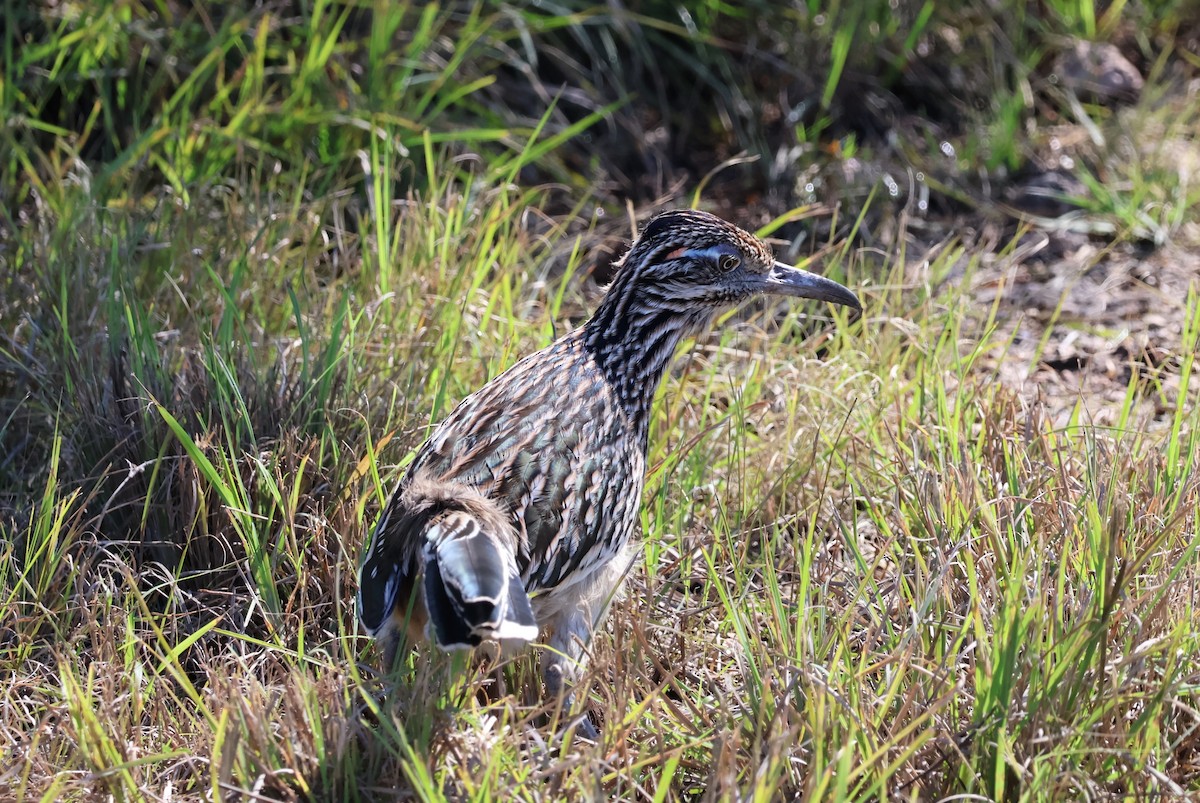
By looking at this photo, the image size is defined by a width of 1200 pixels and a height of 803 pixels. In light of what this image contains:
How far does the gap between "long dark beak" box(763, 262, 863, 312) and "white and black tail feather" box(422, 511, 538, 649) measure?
4.72ft

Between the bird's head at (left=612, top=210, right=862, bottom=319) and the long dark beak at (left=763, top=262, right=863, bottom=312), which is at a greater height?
the bird's head at (left=612, top=210, right=862, bottom=319)

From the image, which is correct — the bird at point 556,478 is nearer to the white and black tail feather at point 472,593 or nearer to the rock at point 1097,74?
the white and black tail feather at point 472,593

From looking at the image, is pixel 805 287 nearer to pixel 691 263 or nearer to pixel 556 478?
pixel 691 263

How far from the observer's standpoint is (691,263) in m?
4.06

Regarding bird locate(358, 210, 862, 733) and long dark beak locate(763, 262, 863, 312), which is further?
long dark beak locate(763, 262, 863, 312)

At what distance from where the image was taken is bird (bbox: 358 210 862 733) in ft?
10.1

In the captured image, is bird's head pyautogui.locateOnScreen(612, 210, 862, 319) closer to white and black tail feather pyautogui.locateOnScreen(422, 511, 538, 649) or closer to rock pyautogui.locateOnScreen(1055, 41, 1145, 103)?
white and black tail feather pyautogui.locateOnScreen(422, 511, 538, 649)

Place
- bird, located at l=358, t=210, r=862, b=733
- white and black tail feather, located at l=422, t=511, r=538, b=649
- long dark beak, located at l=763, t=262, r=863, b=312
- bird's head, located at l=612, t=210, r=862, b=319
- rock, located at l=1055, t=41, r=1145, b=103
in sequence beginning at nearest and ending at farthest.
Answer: white and black tail feather, located at l=422, t=511, r=538, b=649, bird, located at l=358, t=210, r=862, b=733, bird's head, located at l=612, t=210, r=862, b=319, long dark beak, located at l=763, t=262, r=863, b=312, rock, located at l=1055, t=41, r=1145, b=103

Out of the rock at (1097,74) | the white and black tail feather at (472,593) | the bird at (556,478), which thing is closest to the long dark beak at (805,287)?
the bird at (556,478)

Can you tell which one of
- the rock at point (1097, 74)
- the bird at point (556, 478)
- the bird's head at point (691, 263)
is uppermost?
the bird's head at point (691, 263)

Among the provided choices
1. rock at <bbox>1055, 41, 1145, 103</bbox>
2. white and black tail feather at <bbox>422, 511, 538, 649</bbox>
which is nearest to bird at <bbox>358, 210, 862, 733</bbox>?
white and black tail feather at <bbox>422, 511, 538, 649</bbox>

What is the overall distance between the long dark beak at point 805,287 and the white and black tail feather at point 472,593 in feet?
4.72

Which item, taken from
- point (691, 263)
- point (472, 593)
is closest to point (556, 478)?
point (472, 593)

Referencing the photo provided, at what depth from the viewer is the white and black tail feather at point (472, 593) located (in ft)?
9.55
